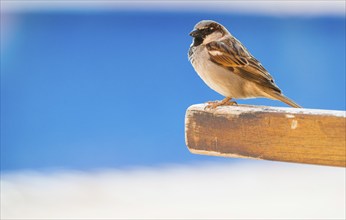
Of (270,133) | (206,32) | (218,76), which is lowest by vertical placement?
(270,133)

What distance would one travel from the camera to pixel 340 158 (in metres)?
1.12

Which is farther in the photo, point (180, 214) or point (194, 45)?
point (180, 214)

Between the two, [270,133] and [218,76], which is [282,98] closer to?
[218,76]

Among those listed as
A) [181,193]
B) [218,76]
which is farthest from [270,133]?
[181,193]

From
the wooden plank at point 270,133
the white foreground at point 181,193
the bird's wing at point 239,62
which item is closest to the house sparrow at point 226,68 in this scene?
the bird's wing at point 239,62

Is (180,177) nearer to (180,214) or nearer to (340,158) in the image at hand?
(180,214)

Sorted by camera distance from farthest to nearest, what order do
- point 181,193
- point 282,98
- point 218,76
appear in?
point 181,193 → point 218,76 → point 282,98

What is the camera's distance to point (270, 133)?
3.96 feet

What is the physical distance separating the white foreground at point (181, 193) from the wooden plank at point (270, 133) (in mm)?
2411

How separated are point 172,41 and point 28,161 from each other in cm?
116

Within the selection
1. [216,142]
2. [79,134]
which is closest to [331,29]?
[79,134]

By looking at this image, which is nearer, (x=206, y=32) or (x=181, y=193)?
(x=206, y=32)

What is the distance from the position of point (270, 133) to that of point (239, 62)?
0.69 metres

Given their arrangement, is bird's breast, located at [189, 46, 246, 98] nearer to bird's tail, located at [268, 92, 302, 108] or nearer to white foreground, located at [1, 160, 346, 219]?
bird's tail, located at [268, 92, 302, 108]
